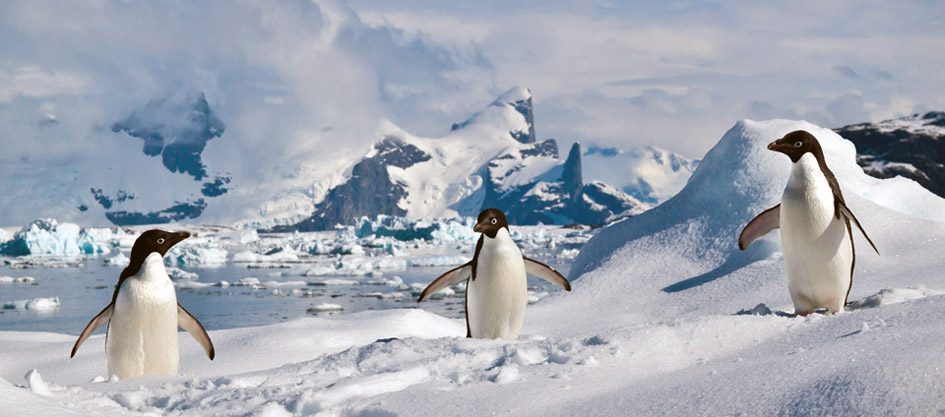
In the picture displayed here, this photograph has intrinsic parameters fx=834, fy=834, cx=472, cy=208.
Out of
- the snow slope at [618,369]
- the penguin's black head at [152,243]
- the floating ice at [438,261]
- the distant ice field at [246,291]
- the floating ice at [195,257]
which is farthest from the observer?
the floating ice at [195,257]

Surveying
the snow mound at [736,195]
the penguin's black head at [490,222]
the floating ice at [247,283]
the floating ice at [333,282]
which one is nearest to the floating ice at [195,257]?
the floating ice at [247,283]

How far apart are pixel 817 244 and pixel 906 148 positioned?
52.1 m

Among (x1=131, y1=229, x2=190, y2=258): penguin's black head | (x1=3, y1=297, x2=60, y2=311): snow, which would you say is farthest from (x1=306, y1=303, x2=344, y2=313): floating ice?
(x1=131, y1=229, x2=190, y2=258): penguin's black head

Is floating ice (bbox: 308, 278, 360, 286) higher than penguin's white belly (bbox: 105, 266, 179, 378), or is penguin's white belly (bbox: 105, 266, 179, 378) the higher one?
penguin's white belly (bbox: 105, 266, 179, 378)

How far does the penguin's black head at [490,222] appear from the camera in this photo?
5.66m

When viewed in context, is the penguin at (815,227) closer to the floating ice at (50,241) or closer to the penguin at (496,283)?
the penguin at (496,283)

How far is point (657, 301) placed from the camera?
27.6 ft

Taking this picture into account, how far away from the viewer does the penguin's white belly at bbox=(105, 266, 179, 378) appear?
18.4ft

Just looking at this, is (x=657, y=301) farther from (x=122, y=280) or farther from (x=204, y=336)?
(x=122, y=280)

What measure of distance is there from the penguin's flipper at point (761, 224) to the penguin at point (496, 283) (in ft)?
5.23

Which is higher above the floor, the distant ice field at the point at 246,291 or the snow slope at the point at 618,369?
the snow slope at the point at 618,369

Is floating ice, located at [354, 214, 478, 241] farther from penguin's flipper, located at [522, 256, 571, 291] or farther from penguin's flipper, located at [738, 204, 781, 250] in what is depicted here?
penguin's flipper, located at [738, 204, 781, 250]

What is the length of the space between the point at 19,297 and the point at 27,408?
77.0ft

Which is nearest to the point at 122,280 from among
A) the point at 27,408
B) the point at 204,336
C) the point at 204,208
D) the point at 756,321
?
the point at 204,336
